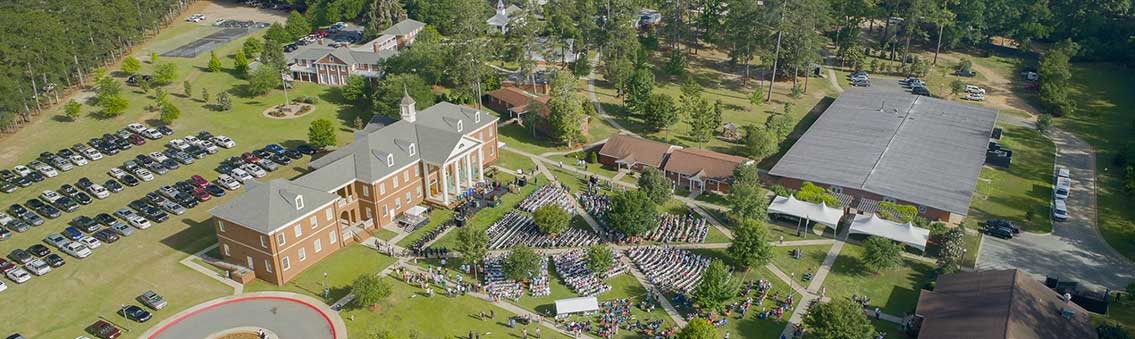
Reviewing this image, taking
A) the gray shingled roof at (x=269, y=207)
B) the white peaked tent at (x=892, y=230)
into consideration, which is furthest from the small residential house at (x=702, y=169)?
the gray shingled roof at (x=269, y=207)

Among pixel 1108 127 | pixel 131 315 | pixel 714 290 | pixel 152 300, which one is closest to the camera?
pixel 714 290

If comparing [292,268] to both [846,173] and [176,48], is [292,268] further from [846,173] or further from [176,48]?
[176,48]

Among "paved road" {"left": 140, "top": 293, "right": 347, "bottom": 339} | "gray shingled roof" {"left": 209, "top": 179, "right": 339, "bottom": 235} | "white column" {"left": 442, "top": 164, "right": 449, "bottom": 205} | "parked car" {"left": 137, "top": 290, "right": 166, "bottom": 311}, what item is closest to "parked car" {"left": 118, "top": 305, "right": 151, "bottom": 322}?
"parked car" {"left": 137, "top": 290, "right": 166, "bottom": 311}

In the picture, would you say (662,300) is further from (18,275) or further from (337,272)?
(18,275)

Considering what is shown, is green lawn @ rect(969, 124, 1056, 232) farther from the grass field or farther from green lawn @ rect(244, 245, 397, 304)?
the grass field

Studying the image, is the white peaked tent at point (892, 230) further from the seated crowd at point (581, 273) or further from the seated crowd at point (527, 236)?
the seated crowd at point (527, 236)

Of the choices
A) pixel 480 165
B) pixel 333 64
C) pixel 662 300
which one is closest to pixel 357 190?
pixel 480 165
